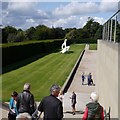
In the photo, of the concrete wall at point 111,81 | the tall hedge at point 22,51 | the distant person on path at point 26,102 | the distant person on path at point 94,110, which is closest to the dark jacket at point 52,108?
the distant person on path at point 94,110

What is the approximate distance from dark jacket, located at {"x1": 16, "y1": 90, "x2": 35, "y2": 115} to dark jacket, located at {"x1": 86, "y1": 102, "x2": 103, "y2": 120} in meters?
1.67

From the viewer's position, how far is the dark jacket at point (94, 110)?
237 inches

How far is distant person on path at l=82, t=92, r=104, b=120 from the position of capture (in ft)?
19.7

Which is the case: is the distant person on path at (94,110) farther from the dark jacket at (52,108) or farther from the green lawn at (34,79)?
the green lawn at (34,79)

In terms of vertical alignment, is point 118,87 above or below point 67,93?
above

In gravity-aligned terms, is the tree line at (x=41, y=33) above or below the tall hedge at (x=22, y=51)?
above

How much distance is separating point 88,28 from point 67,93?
114 metres

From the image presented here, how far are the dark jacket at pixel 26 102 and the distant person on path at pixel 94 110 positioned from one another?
160cm

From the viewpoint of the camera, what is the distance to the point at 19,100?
7473 mm

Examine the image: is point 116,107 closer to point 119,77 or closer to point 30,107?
point 119,77

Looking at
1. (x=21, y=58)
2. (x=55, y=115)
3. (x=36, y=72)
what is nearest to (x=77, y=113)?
(x=55, y=115)

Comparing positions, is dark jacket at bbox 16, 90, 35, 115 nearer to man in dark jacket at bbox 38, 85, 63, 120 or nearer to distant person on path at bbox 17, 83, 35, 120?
distant person on path at bbox 17, 83, 35, 120

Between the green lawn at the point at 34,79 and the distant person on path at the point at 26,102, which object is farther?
the green lawn at the point at 34,79

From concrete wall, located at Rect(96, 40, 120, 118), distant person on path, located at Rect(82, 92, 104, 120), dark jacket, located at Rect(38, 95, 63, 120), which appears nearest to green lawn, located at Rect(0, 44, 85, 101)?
concrete wall, located at Rect(96, 40, 120, 118)
